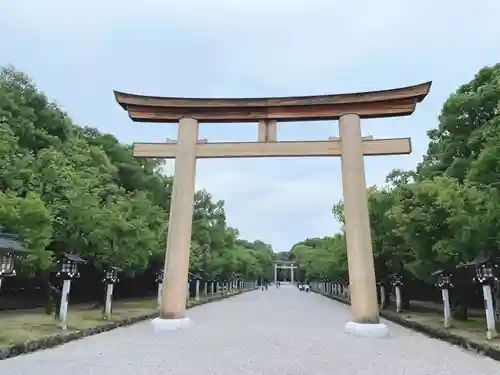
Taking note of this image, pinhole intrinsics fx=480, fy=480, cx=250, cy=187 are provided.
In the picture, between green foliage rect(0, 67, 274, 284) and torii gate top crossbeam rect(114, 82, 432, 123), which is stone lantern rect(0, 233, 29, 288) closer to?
green foliage rect(0, 67, 274, 284)

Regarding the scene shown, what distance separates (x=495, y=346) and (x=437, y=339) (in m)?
3.55

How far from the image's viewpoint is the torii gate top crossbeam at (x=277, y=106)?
15.6 m

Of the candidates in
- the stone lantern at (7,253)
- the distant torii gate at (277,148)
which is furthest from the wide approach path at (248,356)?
the stone lantern at (7,253)

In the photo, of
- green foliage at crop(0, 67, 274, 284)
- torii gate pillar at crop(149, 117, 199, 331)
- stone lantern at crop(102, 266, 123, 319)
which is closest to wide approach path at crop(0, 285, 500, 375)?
torii gate pillar at crop(149, 117, 199, 331)

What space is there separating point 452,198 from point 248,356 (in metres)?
7.94

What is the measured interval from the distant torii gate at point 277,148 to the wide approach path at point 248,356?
1.45 metres

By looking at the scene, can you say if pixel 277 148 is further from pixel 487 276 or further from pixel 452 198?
pixel 487 276

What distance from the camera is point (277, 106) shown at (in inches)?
632

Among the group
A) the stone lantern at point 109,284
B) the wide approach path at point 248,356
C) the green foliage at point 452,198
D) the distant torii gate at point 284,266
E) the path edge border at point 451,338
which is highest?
the distant torii gate at point 284,266

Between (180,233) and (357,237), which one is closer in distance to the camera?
(357,237)

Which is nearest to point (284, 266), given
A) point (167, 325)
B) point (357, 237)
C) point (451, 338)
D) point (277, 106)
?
point (277, 106)

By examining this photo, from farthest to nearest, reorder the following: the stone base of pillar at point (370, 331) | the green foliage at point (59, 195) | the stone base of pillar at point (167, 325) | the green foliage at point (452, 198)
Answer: the stone base of pillar at point (167, 325) → the green foliage at point (59, 195) → the stone base of pillar at point (370, 331) → the green foliage at point (452, 198)

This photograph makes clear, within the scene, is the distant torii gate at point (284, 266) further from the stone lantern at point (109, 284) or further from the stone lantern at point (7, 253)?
the stone lantern at point (7, 253)

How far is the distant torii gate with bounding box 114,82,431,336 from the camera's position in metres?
14.4
